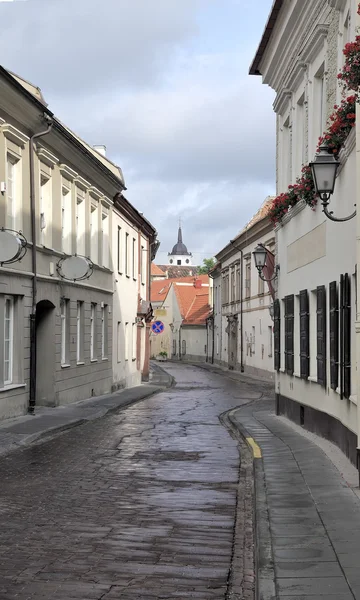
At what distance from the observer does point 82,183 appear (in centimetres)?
2586

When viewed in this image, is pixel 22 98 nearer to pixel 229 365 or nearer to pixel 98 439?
pixel 98 439

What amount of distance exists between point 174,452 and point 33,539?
6.52m

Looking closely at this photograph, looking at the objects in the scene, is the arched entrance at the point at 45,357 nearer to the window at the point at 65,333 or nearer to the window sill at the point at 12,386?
the window at the point at 65,333

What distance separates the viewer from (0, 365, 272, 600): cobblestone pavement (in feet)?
20.2

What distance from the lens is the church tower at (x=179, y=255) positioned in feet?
609

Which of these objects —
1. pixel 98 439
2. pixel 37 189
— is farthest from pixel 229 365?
pixel 98 439

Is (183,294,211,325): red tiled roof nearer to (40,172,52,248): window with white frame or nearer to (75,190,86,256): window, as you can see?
(75,190,86,256): window

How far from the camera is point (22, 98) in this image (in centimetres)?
1834

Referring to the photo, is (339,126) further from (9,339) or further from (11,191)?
(9,339)

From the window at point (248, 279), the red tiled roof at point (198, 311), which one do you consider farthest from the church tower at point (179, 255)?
the window at point (248, 279)

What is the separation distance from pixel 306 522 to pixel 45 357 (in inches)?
607

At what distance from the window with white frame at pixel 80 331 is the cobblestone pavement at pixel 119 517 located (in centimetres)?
916

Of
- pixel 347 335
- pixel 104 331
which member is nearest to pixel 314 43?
pixel 347 335

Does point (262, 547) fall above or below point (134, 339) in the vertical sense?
below
